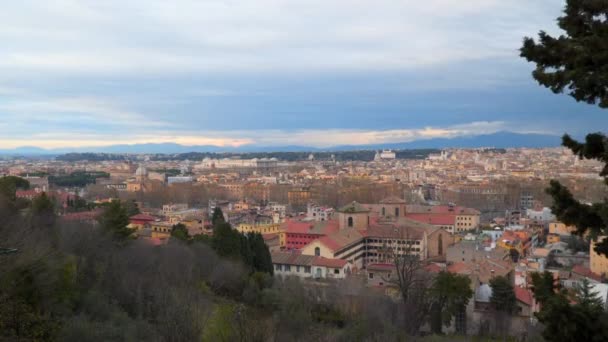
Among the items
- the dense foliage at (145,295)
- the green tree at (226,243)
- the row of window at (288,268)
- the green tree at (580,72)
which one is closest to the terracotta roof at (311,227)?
the row of window at (288,268)

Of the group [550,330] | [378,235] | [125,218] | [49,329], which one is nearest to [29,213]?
[125,218]

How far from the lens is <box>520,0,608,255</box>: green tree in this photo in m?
3.59

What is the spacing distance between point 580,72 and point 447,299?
12542 mm

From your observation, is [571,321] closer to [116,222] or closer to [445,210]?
[116,222]

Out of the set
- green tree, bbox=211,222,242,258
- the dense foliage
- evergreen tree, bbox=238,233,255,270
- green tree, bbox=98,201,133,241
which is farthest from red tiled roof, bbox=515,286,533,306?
green tree, bbox=98,201,133,241

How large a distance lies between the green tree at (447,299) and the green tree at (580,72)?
38.0 feet

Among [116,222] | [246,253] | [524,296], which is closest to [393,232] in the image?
[246,253]

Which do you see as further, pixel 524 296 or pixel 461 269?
pixel 461 269

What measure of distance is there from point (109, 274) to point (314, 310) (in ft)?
15.8

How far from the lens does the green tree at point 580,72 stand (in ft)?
11.8

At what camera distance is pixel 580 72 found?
142 inches

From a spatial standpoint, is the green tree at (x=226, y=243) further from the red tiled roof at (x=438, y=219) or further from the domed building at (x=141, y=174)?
the domed building at (x=141, y=174)

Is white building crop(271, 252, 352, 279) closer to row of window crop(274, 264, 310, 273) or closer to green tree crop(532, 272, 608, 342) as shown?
row of window crop(274, 264, 310, 273)

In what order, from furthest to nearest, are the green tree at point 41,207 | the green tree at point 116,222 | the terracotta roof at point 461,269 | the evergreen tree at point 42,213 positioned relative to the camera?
the terracotta roof at point 461,269, the green tree at point 116,222, the green tree at point 41,207, the evergreen tree at point 42,213
